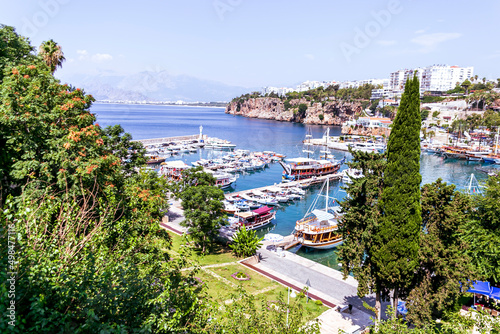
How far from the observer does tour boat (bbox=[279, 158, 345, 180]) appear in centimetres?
5650

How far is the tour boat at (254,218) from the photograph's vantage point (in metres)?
33.3

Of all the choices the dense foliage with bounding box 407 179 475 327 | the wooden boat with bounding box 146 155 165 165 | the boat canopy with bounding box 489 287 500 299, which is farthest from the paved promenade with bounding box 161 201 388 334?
the wooden boat with bounding box 146 155 165 165

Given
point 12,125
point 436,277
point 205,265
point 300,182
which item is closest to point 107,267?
point 12,125

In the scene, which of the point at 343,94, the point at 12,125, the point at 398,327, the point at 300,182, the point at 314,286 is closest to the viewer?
the point at 398,327

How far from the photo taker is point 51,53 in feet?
78.6

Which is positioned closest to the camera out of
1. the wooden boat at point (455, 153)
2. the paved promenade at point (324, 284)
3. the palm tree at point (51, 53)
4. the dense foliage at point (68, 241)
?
the dense foliage at point (68, 241)

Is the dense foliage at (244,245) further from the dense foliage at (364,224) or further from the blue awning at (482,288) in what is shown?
the blue awning at (482,288)

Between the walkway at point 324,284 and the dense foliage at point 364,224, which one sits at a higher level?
the dense foliage at point 364,224

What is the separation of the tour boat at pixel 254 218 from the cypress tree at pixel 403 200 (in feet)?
65.0

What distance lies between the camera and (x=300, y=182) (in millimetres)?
52438

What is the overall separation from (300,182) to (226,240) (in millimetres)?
28972

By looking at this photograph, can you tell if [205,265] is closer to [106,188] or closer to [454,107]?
[106,188]

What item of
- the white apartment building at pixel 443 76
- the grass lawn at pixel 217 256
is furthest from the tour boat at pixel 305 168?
the white apartment building at pixel 443 76

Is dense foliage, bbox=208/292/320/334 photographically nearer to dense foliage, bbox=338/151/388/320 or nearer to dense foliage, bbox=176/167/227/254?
dense foliage, bbox=338/151/388/320
